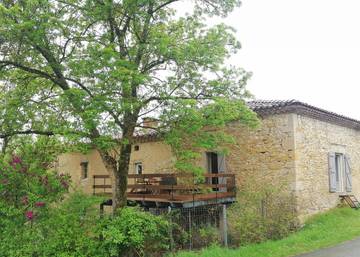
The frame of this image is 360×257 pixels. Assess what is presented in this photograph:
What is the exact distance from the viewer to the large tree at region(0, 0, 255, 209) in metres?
10.0

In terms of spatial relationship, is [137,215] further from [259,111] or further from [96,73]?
[259,111]

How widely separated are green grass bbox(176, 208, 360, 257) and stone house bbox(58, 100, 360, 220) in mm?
610

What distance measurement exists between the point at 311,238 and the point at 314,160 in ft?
13.0

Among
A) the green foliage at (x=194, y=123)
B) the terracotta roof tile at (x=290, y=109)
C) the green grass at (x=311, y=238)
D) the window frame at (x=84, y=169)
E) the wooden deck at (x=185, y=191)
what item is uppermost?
the terracotta roof tile at (x=290, y=109)

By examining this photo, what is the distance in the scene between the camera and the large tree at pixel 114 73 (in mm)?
10016

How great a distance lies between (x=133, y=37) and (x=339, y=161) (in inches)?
427

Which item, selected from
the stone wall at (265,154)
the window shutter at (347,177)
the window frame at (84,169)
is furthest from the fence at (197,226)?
the window frame at (84,169)

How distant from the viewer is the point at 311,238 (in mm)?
12273

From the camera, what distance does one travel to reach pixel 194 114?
10148 millimetres

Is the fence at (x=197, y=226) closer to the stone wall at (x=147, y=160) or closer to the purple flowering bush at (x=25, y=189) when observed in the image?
the stone wall at (x=147, y=160)

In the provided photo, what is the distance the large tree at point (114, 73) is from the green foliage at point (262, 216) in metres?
2.78

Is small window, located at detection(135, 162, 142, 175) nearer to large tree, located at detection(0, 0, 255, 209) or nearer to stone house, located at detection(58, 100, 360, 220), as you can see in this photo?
stone house, located at detection(58, 100, 360, 220)

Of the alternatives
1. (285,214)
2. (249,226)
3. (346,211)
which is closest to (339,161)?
(346,211)

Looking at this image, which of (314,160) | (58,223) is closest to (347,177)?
(314,160)
